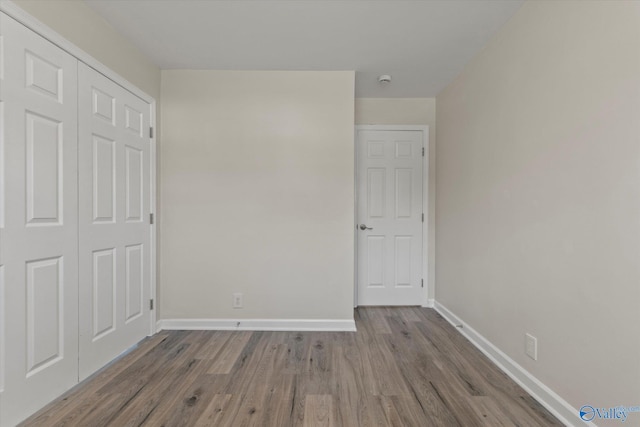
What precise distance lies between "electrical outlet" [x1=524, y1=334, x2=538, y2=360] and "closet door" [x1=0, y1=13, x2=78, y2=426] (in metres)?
2.81

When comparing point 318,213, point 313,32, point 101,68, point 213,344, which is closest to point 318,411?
point 213,344

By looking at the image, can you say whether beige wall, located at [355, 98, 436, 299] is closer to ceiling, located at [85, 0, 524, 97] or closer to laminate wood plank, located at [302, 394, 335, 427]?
ceiling, located at [85, 0, 524, 97]

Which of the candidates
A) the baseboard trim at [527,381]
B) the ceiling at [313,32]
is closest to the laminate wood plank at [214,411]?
the baseboard trim at [527,381]

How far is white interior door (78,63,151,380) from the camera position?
1.93 meters

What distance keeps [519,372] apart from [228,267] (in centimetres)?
238

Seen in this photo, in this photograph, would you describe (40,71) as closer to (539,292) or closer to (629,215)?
(629,215)

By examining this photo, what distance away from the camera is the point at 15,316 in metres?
1.50

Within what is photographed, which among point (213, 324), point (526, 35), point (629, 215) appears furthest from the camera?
point (213, 324)

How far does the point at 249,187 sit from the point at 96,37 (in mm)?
1501

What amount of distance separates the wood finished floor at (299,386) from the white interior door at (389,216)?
2.91ft

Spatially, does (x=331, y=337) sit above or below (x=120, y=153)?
below

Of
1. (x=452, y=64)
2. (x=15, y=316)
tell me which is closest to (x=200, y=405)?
(x=15, y=316)

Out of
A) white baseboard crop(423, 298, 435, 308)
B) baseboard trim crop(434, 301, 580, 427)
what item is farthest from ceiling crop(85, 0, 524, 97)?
white baseboard crop(423, 298, 435, 308)

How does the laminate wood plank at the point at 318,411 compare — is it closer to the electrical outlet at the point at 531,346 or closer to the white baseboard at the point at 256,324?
the white baseboard at the point at 256,324
